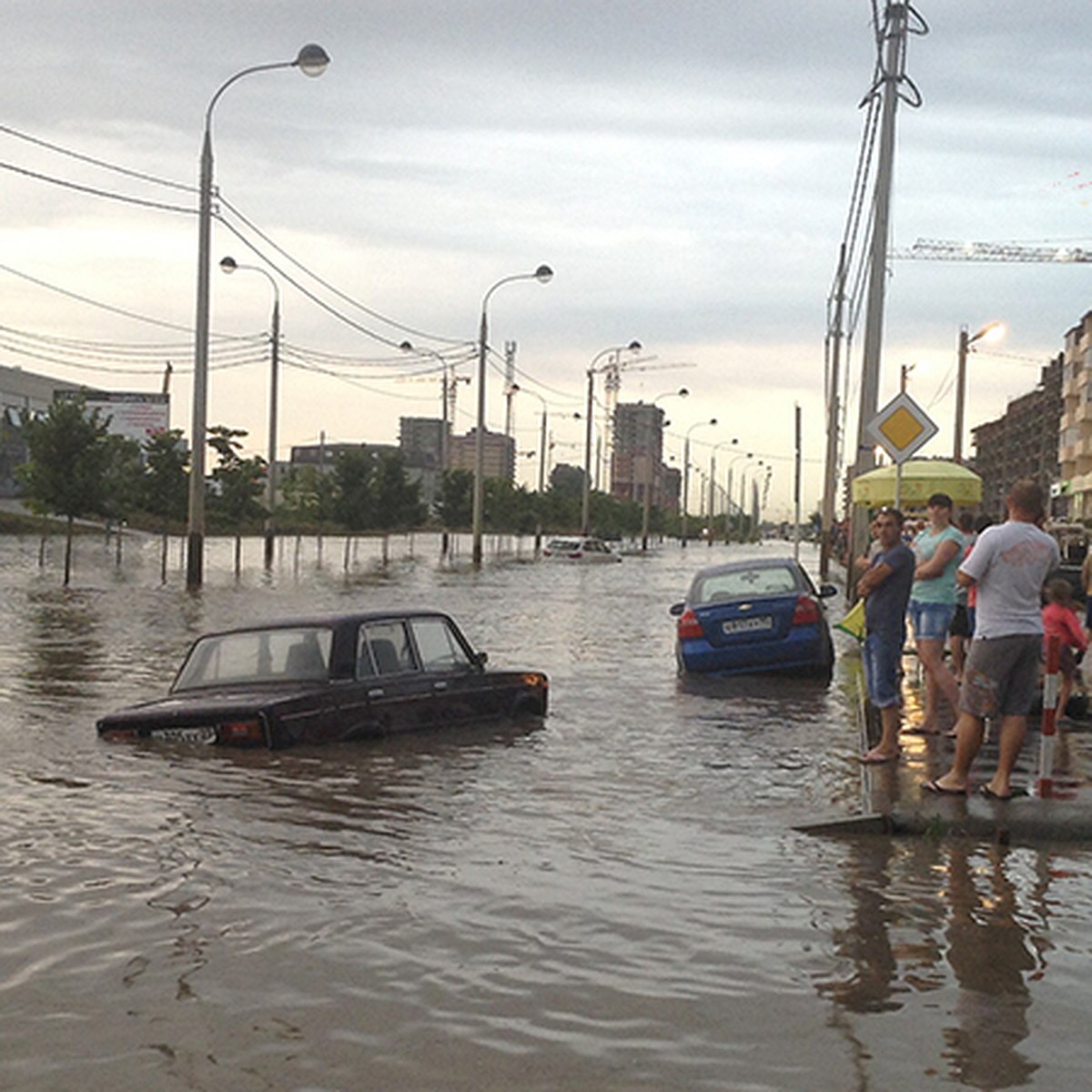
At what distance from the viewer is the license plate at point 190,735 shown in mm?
10484

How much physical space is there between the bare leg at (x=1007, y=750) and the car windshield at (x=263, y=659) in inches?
182

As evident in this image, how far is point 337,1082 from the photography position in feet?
15.0

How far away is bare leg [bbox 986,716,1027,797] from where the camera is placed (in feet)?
29.2

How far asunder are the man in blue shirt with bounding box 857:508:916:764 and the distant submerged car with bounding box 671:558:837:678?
6.57 m

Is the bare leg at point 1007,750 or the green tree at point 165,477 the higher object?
the green tree at point 165,477

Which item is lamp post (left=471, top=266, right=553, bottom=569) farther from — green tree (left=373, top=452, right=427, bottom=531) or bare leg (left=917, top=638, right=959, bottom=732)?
bare leg (left=917, top=638, right=959, bottom=732)

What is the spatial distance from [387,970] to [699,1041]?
1.27 meters

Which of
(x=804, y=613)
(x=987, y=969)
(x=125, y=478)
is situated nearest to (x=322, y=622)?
(x=987, y=969)

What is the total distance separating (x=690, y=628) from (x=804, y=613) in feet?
4.16

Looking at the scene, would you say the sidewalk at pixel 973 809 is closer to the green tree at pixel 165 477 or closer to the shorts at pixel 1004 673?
A: the shorts at pixel 1004 673

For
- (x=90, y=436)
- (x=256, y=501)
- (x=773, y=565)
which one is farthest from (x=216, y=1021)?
(x=256, y=501)

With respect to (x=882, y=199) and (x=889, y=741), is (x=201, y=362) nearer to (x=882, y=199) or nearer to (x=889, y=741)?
(x=882, y=199)

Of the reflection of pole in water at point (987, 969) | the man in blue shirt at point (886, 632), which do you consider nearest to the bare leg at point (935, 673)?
the man in blue shirt at point (886, 632)

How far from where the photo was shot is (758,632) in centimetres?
1758
